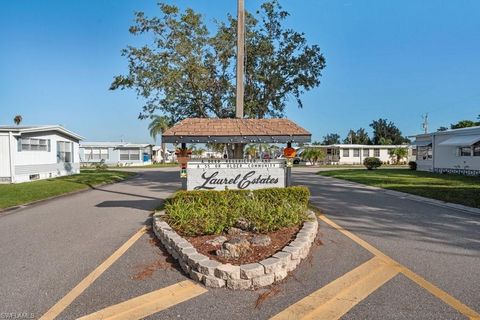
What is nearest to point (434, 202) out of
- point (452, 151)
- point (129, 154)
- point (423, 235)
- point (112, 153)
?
point (423, 235)

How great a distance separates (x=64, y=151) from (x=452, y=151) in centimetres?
2893

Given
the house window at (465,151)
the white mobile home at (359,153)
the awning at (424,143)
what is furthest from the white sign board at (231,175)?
the white mobile home at (359,153)

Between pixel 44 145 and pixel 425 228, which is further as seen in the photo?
pixel 44 145

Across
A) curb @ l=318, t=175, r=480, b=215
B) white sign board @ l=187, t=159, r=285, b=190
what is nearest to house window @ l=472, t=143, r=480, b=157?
curb @ l=318, t=175, r=480, b=215

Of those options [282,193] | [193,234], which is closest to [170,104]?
[282,193]

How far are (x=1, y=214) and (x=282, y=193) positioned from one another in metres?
7.93

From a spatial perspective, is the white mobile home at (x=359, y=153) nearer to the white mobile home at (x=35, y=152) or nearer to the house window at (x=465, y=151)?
the house window at (x=465, y=151)

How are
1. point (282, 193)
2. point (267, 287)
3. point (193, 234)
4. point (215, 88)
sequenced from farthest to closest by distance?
point (215, 88) < point (282, 193) < point (193, 234) < point (267, 287)

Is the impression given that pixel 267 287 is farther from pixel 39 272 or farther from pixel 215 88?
pixel 215 88

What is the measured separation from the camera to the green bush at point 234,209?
5.95m

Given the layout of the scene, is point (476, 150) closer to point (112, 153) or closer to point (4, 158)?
point (4, 158)

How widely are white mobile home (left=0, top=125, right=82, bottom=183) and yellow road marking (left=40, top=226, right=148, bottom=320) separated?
15364 millimetres

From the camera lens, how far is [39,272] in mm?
4512

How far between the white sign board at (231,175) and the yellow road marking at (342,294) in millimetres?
3701
